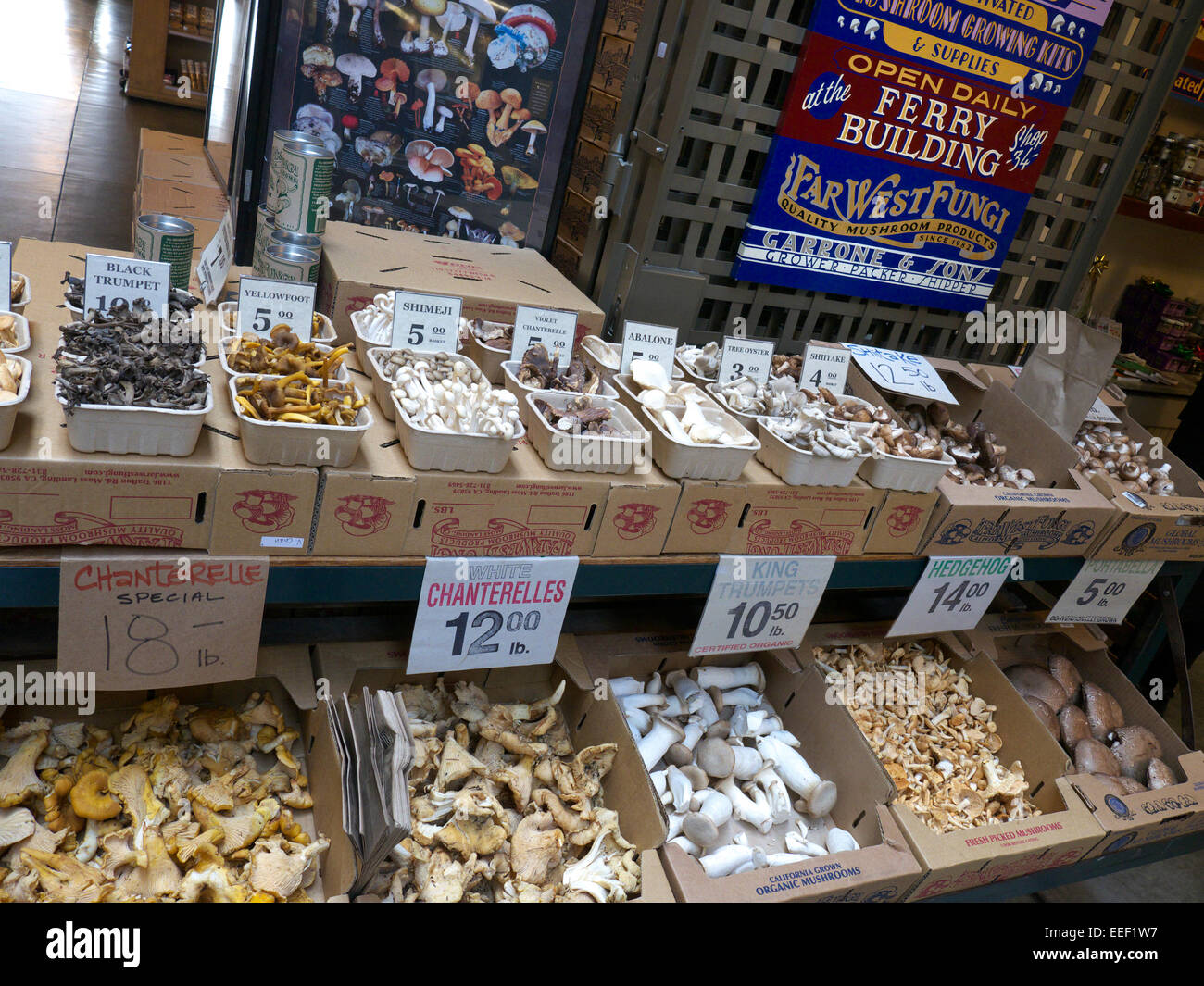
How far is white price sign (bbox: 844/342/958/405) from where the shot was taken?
2.77 m

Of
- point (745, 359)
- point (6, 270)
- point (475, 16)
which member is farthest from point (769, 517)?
point (475, 16)

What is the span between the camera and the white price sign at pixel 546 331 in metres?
2.22

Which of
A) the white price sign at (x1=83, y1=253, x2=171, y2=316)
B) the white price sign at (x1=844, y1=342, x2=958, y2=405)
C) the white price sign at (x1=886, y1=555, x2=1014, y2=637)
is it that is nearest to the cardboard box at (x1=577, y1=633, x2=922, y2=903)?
the white price sign at (x1=886, y1=555, x2=1014, y2=637)

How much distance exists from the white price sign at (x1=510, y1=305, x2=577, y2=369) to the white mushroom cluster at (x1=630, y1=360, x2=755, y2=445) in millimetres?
190

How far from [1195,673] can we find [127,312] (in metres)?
5.38

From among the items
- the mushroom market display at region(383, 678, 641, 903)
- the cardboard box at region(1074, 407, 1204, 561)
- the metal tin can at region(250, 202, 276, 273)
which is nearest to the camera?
the mushroom market display at region(383, 678, 641, 903)

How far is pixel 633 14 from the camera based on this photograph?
3287 mm

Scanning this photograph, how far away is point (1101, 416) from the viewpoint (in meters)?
3.24

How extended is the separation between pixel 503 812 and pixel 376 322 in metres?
1.20

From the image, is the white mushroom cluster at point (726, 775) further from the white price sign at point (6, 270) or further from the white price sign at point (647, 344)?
the white price sign at point (6, 270)

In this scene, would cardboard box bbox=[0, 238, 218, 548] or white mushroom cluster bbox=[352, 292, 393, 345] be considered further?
white mushroom cluster bbox=[352, 292, 393, 345]

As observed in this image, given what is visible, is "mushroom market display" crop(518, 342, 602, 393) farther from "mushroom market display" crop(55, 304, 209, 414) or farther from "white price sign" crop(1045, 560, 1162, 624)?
"white price sign" crop(1045, 560, 1162, 624)

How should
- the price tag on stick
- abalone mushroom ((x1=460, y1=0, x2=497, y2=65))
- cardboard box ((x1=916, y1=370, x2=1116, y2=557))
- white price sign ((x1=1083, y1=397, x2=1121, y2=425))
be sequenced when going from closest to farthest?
the price tag on stick → cardboard box ((x1=916, y1=370, x2=1116, y2=557)) → abalone mushroom ((x1=460, y1=0, x2=497, y2=65)) → white price sign ((x1=1083, y1=397, x2=1121, y2=425))
